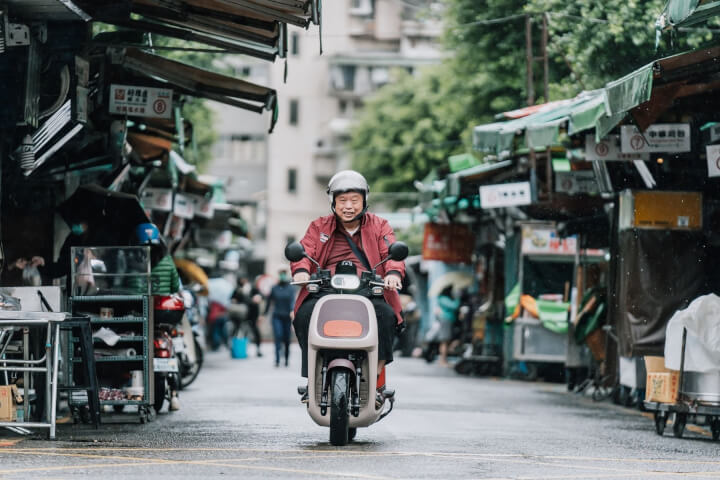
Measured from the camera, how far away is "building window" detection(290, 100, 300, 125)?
8894 cm

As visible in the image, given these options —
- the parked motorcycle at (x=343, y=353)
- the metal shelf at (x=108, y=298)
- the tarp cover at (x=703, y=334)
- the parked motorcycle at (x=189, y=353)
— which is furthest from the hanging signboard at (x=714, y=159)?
the parked motorcycle at (x=189, y=353)

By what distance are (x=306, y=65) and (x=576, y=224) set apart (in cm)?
6606

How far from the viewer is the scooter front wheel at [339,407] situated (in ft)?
38.3

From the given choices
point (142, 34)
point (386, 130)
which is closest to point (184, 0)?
point (142, 34)

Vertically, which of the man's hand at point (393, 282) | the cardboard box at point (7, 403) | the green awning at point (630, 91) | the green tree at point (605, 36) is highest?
the green tree at point (605, 36)

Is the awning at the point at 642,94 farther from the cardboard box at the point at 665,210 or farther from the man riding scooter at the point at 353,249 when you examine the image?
the man riding scooter at the point at 353,249

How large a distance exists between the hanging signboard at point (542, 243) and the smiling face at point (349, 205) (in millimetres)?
16576

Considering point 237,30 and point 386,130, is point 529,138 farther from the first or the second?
point 386,130

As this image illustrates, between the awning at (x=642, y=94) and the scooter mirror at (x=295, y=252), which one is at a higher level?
the awning at (x=642, y=94)

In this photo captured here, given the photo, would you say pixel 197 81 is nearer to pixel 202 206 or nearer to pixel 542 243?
pixel 202 206

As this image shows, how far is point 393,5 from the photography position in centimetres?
8862

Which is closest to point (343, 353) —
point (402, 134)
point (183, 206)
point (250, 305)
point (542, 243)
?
point (183, 206)

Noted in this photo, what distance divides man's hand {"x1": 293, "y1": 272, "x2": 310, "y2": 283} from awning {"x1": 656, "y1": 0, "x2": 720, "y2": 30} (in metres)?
3.93

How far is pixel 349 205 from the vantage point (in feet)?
41.1
